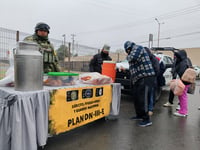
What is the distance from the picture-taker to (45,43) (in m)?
2.95

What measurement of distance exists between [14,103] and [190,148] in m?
2.54

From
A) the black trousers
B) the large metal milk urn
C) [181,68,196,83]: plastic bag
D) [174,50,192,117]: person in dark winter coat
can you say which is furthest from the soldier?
[174,50,192,117]: person in dark winter coat

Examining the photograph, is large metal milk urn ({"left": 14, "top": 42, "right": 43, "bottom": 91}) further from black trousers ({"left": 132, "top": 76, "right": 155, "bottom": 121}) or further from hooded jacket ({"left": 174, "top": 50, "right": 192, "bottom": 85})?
hooded jacket ({"left": 174, "top": 50, "right": 192, "bottom": 85})

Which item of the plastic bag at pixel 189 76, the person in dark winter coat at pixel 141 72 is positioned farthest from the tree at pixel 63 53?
the plastic bag at pixel 189 76

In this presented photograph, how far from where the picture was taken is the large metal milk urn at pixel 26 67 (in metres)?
1.81

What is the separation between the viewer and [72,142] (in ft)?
8.12

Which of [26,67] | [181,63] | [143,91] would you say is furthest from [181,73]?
[26,67]

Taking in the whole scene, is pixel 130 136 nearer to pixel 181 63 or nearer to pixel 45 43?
pixel 45 43

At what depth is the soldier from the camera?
2764 mm

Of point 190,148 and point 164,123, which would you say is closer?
point 190,148

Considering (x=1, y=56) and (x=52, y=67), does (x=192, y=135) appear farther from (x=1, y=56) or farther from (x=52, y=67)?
(x=1, y=56)

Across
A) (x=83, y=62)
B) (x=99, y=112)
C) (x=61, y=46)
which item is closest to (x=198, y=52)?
(x=83, y=62)

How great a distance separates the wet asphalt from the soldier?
1.29 meters

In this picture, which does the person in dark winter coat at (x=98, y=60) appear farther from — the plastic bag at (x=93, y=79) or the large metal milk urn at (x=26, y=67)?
the large metal milk urn at (x=26, y=67)
